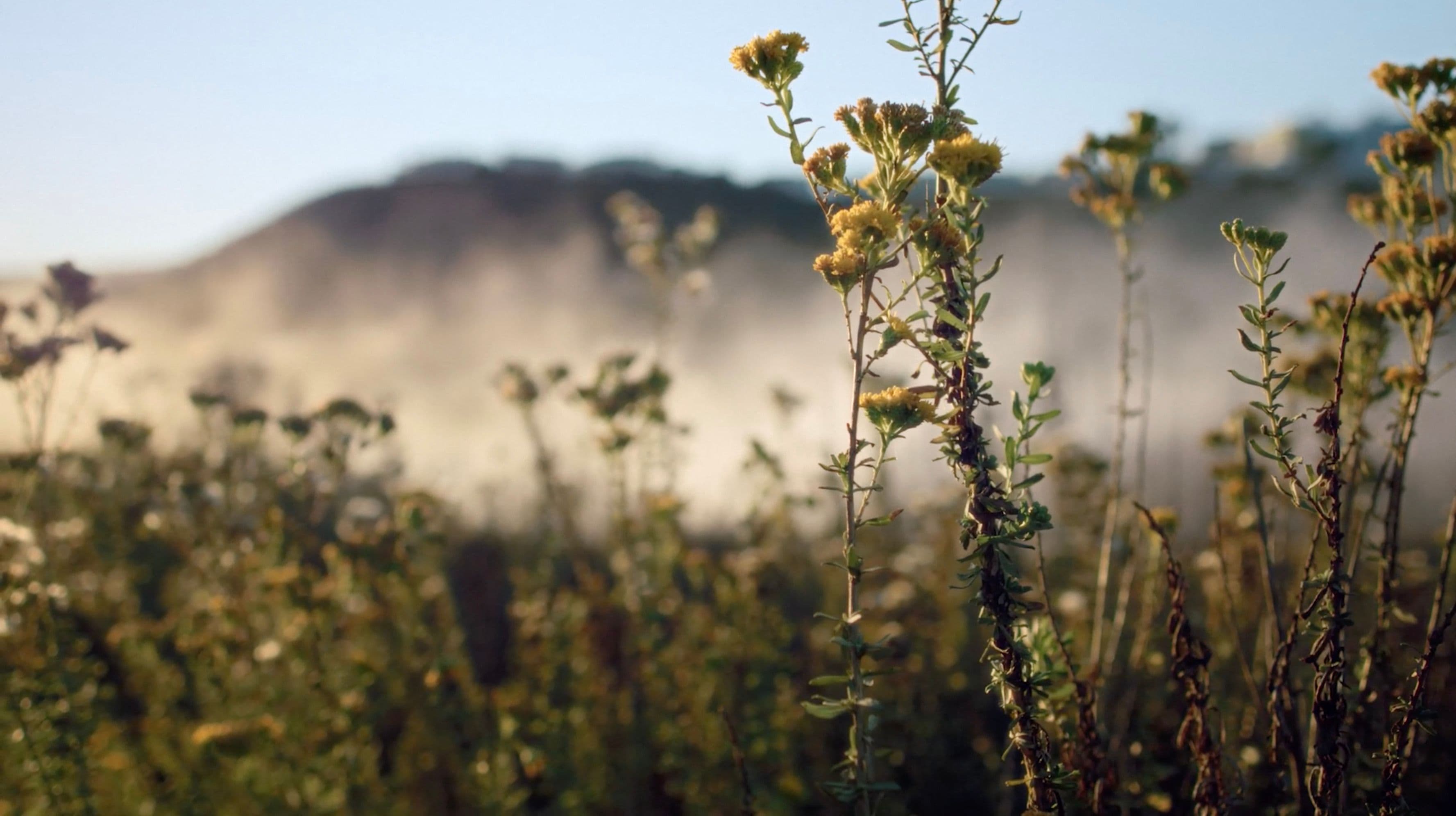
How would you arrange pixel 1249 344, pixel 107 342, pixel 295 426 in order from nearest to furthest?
pixel 1249 344 < pixel 107 342 < pixel 295 426

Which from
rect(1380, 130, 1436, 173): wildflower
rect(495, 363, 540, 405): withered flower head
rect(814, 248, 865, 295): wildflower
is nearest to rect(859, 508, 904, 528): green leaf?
rect(814, 248, 865, 295): wildflower

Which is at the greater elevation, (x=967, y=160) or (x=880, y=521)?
(x=967, y=160)

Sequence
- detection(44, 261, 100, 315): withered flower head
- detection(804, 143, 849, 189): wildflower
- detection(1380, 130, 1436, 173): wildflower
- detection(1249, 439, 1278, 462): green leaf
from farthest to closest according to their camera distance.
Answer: detection(44, 261, 100, 315): withered flower head < detection(1380, 130, 1436, 173): wildflower < detection(804, 143, 849, 189): wildflower < detection(1249, 439, 1278, 462): green leaf

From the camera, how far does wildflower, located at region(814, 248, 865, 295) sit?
1.45 metres

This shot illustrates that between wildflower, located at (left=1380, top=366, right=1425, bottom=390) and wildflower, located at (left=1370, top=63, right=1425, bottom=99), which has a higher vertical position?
wildflower, located at (left=1370, top=63, right=1425, bottom=99)

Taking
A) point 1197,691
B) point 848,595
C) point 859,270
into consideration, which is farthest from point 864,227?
point 848,595

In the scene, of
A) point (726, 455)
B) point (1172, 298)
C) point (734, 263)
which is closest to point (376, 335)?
point (734, 263)

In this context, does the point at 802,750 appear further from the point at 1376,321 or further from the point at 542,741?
the point at 1376,321

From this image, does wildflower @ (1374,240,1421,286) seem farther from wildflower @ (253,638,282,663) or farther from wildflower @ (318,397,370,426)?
wildflower @ (253,638,282,663)

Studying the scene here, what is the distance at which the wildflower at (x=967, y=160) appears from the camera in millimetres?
1446

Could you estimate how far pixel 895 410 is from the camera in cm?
153

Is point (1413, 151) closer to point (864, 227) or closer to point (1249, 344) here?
point (1249, 344)

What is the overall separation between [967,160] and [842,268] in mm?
255

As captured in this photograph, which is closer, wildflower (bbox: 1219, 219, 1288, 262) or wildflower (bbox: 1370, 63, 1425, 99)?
wildflower (bbox: 1219, 219, 1288, 262)
